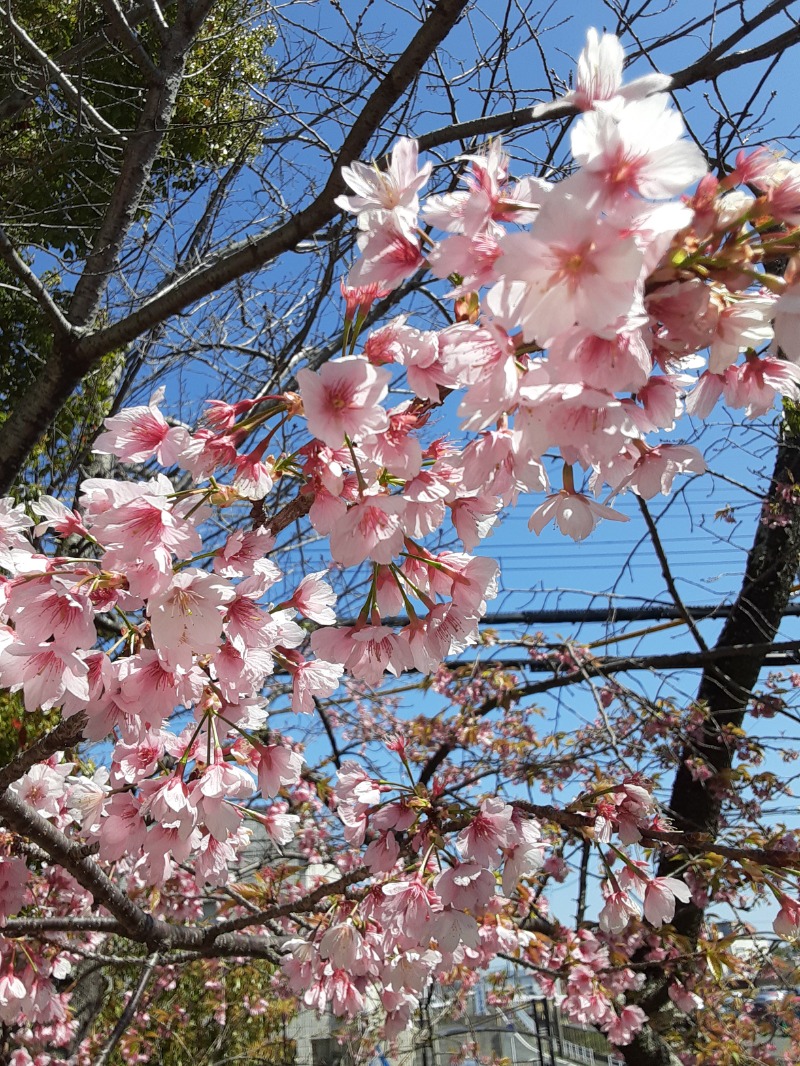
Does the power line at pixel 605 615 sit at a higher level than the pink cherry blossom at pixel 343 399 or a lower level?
higher

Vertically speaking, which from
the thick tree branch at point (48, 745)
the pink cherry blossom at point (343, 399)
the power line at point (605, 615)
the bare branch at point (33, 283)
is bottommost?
the thick tree branch at point (48, 745)

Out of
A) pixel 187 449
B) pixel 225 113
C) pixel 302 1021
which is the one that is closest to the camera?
pixel 187 449

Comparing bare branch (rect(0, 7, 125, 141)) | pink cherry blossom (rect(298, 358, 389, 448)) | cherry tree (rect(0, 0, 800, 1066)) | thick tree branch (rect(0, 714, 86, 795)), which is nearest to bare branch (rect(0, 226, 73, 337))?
cherry tree (rect(0, 0, 800, 1066))

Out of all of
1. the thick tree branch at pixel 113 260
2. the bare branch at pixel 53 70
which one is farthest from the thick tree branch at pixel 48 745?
the bare branch at pixel 53 70

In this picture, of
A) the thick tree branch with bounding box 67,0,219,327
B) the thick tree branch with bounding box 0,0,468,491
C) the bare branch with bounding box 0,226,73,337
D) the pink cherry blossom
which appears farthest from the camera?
the thick tree branch with bounding box 67,0,219,327

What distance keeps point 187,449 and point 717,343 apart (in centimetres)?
62

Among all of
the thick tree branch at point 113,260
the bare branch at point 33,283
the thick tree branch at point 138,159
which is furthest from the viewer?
the thick tree branch at point 138,159

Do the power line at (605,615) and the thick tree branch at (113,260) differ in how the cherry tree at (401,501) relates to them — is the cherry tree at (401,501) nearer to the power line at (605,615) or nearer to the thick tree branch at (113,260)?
the thick tree branch at (113,260)

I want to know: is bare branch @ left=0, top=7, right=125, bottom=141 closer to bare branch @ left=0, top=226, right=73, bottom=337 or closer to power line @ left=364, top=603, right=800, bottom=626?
bare branch @ left=0, top=226, right=73, bottom=337

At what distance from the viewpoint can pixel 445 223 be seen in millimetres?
688

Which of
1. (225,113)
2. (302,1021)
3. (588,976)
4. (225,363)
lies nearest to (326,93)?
(225,113)

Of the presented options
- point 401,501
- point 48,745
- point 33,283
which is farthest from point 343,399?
point 33,283

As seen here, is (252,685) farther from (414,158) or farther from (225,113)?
(225,113)

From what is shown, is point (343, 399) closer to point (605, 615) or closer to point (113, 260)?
point (113, 260)
